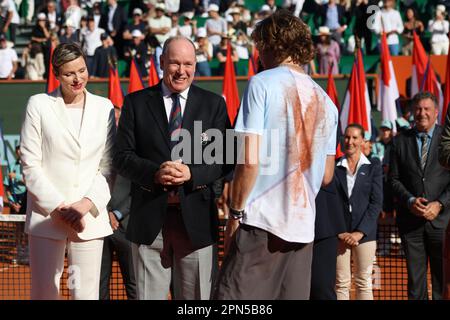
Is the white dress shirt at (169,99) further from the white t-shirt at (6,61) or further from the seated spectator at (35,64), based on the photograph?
the white t-shirt at (6,61)

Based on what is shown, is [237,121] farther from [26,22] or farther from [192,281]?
[26,22]

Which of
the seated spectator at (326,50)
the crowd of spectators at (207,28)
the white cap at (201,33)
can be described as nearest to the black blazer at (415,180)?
the crowd of spectators at (207,28)

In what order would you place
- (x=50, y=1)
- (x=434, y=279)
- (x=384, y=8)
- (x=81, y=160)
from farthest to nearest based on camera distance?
(x=50, y=1) → (x=384, y=8) → (x=434, y=279) → (x=81, y=160)

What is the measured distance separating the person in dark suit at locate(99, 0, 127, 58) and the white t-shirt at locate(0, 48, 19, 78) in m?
2.64

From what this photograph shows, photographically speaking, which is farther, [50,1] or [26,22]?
[26,22]

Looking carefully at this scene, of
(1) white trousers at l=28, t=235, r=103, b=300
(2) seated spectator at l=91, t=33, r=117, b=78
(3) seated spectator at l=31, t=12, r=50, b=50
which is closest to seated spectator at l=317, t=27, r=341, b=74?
(2) seated spectator at l=91, t=33, r=117, b=78

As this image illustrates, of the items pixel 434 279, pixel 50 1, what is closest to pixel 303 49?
pixel 434 279

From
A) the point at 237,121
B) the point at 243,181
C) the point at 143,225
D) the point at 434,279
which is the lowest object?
the point at 434,279

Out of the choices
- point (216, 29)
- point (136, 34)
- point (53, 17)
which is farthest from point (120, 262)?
point (53, 17)

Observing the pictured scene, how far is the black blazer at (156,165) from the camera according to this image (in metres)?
5.86

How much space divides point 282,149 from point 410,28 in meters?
17.9

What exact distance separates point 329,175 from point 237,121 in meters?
0.82

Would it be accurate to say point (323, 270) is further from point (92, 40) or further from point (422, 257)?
point (92, 40)
